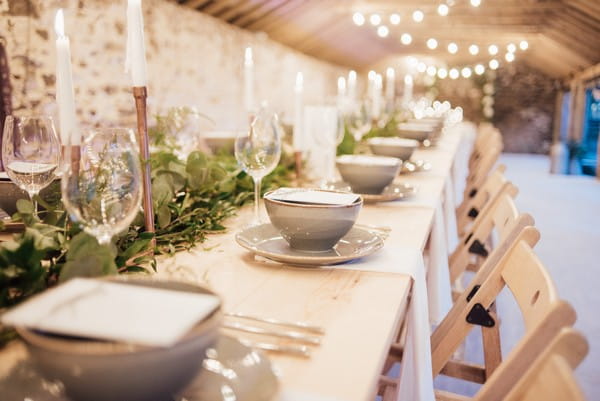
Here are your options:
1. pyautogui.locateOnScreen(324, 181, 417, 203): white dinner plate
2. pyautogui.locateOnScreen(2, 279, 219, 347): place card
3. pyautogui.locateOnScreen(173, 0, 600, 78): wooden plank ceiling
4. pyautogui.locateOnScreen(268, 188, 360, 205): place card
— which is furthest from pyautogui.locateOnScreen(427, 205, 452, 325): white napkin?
pyautogui.locateOnScreen(173, 0, 600, 78): wooden plank ceiling

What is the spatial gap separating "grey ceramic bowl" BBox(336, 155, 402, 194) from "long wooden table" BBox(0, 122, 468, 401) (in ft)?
1.04

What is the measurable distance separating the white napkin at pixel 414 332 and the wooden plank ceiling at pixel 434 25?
5.67 m

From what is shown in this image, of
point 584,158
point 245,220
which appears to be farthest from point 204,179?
point 584,158

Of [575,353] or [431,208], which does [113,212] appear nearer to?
[575,353]

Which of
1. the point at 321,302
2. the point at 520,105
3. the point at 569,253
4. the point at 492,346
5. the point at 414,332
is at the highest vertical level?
the point at 520,105

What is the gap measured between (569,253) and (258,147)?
4.08 metres

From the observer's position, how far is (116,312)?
21.5 inches

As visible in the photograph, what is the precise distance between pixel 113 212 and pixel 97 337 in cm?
39

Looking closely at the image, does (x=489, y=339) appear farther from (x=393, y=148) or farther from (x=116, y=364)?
(x=116, y=364)

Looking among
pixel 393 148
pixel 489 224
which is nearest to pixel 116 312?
pixel 489 224

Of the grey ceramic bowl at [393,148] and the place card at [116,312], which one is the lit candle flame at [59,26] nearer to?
the place card at [116,312]

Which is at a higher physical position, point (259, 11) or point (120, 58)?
point (259, 11)

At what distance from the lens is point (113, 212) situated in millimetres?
855

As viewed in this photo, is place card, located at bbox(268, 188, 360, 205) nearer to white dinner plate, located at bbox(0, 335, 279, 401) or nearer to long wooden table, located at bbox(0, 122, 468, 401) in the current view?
long wooden table, located at bbox(0, 122, 468, 401)
